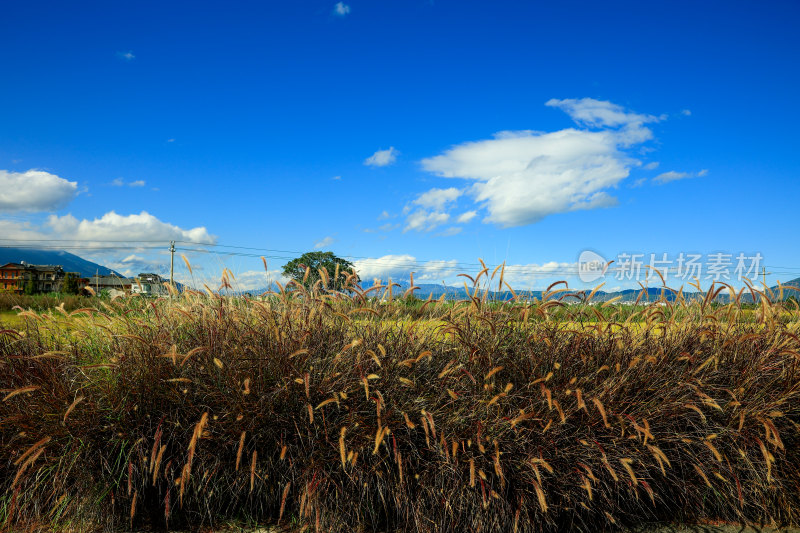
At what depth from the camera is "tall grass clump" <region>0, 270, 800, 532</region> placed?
10.7 ft

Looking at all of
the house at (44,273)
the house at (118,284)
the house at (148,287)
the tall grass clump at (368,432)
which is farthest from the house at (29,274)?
the tall grass clump at (368,432)

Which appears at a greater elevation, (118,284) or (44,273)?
(44,273)

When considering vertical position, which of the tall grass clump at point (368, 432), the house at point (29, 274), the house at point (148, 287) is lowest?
the tall grass clump at point (368, 432)

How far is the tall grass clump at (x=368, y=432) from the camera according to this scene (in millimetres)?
3275

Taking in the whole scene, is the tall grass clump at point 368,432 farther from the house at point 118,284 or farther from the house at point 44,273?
the house at point 44,273

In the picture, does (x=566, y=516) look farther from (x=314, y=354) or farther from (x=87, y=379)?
(x=87, y=379)

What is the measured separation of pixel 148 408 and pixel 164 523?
815 mm

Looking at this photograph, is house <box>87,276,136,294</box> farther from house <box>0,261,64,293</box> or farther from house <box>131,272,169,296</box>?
house <box>0,261,64,293</box>

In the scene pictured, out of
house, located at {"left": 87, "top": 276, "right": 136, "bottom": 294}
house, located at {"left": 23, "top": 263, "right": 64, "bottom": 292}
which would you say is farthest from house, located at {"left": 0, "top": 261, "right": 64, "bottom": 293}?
house, located at {"left": 87, "top": 276, "right": 136, "bottom": 294}

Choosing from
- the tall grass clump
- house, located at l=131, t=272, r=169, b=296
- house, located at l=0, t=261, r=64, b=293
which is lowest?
the tall grass clump

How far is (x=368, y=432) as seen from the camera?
10.9 feet

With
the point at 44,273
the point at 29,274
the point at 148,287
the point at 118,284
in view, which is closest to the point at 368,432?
the point at 148,287

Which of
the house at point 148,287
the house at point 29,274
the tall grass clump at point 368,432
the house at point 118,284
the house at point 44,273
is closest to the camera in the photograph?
the tall grass clump at point 368,432

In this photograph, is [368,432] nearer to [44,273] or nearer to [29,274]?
[29,274]
